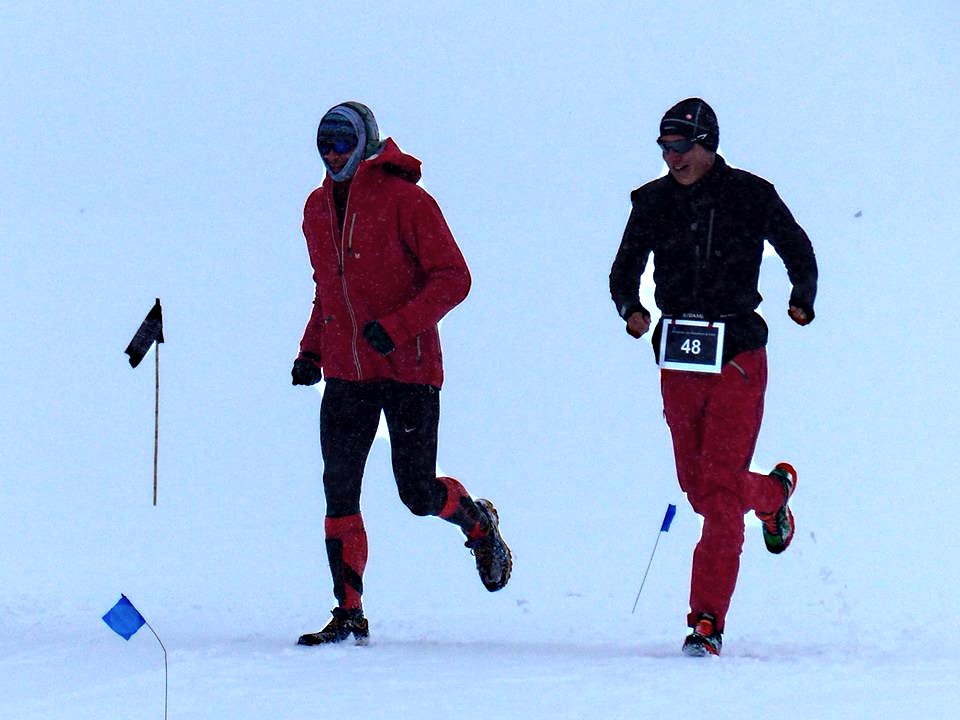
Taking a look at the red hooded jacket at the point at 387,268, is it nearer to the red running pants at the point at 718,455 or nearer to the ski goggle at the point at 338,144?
the ski goggle at the point at 338,144

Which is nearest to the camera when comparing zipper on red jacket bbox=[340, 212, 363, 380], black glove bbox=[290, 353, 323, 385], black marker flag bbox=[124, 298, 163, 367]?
zipper on red jacket bbox=[340, 212, 363, 380]

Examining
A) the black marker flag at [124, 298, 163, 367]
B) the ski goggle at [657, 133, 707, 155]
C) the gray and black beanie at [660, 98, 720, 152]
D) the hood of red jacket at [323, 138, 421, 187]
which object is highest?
the gray and black beanie at [660, 98, 720, 152]

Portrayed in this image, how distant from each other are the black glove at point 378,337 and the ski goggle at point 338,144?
27.1 inches

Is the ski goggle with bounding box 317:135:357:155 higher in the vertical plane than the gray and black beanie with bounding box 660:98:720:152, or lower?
lower

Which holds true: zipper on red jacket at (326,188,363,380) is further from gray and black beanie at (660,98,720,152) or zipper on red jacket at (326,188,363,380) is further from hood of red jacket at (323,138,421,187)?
gray and black beanie at (660,98,720,152)

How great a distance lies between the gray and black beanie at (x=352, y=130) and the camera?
5.86 meters

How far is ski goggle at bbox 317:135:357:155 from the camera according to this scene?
19.3 feet

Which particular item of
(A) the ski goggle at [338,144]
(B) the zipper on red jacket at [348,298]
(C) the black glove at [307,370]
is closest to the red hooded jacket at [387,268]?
(B) the zipper on red jacket at [348,298]

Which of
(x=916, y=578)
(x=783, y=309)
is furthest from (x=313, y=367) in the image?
(x=783, y=309)

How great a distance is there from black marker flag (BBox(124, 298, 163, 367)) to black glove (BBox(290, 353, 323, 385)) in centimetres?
67

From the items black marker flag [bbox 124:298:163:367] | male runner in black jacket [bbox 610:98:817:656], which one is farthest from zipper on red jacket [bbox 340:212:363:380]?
male runner in black jacket [bbox 610:98:817:656]

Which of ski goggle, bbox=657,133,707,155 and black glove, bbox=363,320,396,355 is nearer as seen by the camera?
ski goggle, bbox=657,133,707,155

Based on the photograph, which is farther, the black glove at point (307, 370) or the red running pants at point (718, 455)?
the black glove at point (307, 370)

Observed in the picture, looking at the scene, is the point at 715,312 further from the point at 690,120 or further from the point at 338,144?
the point at 338,144
